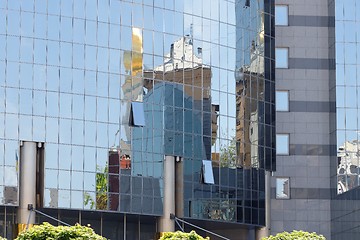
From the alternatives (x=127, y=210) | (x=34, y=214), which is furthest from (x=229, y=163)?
(x=34, y=214)

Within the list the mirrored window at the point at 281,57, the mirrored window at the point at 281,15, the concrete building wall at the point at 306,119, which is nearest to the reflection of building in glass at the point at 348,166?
the concrete building wall at the point at 306,119

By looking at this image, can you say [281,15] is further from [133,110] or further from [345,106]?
[133,110]

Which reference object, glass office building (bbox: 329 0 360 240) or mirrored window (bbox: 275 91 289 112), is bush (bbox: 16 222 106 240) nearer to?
glass office building (bbox: 329 0 360 240)

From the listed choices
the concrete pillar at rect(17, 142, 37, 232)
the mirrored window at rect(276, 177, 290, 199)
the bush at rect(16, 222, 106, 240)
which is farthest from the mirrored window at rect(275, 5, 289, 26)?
the bush at rect(16, 222, 106, 240)

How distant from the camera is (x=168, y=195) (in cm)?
6256

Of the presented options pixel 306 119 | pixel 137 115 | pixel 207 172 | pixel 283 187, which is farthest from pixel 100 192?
pixel 306 119

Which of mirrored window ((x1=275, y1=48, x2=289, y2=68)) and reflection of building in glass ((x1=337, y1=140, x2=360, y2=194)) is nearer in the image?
reflection of building in glass ((x1=337, y1=140, x2=360, y2=194))

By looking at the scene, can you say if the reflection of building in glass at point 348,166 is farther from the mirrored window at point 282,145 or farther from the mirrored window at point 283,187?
the mirrored window at point 282,145

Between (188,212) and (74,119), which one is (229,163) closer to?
(188,212)

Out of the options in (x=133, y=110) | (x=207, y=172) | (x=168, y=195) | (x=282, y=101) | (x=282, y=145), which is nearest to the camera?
(x=133, y=110)

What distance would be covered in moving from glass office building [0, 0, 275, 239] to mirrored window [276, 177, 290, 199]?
4.54 m

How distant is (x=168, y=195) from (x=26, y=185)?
27.4 ft

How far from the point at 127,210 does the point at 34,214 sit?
204 inches

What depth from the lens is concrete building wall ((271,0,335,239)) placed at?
243ft
